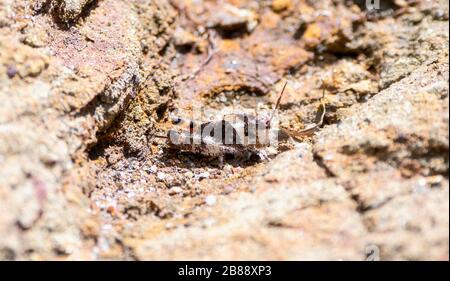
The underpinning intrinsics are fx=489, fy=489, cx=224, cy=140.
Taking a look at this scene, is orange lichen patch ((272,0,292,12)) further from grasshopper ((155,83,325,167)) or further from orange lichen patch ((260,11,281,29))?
grasshopper ((155,83,325,167))

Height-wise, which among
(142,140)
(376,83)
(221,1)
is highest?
(221,1)

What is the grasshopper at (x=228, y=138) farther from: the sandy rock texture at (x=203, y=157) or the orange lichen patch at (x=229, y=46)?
the orange lichen patch at (x=229, y=46)

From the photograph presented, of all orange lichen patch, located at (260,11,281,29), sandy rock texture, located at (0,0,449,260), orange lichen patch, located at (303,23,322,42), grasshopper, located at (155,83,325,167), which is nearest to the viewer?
sandy rock texture, located at (0,0,449,260)

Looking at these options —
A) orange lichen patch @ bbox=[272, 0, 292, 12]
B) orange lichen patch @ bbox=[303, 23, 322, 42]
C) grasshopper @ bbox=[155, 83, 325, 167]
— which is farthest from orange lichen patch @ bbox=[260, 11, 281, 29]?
grasshopper @ bbox=[155, 83, 325, 167]

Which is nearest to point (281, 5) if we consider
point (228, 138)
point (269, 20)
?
point (269, 20)

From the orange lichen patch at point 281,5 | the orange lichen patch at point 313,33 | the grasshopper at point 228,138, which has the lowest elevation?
the grasshopper at point 228,138

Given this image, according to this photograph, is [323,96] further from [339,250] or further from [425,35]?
[339,250]

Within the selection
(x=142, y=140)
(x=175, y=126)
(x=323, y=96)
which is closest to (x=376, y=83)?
(x=323, y=96)

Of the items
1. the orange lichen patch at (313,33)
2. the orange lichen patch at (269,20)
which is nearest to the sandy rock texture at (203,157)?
the orange lichen patch at (313,33)
